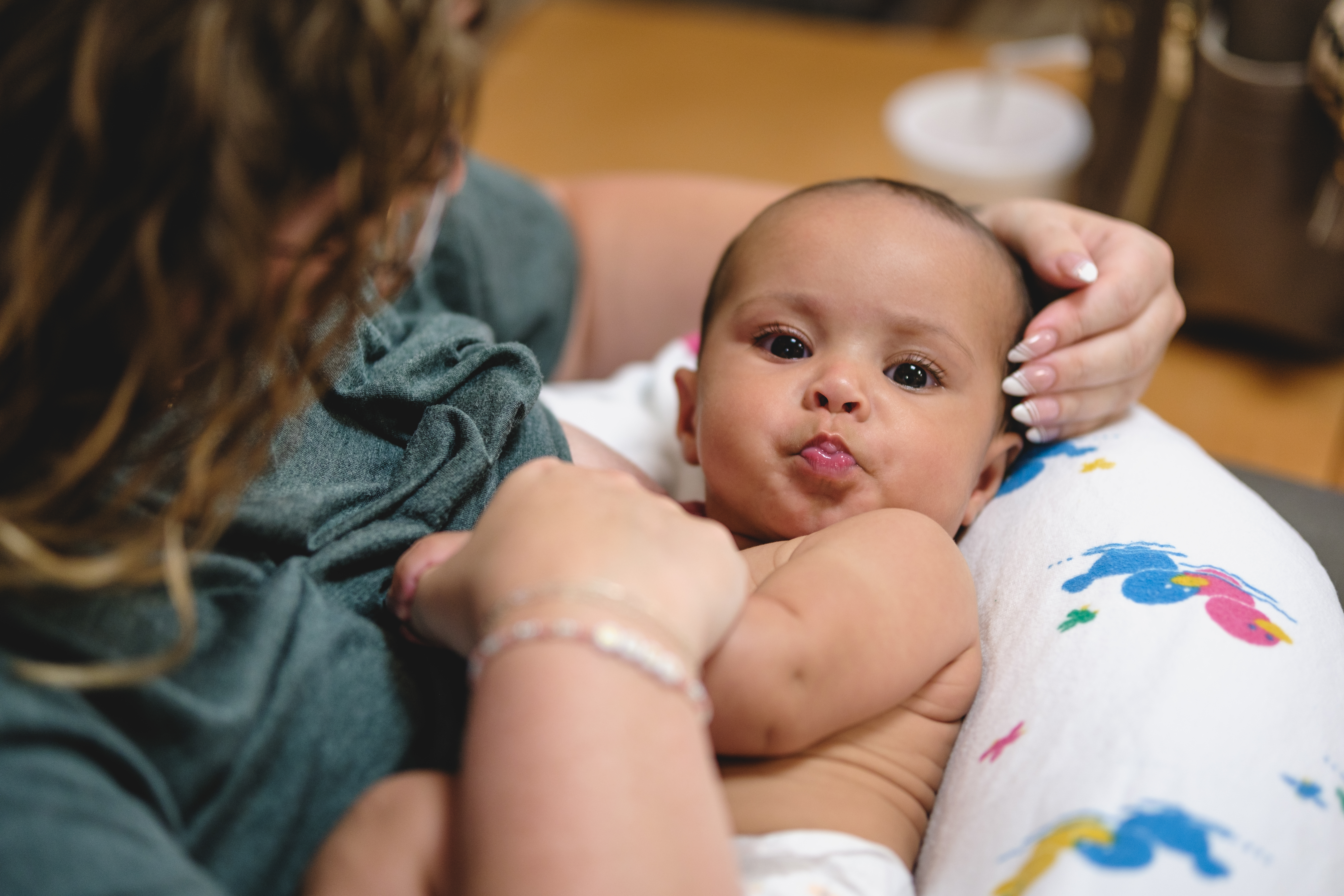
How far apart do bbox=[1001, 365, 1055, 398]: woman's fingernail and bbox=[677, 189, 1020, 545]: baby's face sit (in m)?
0.01

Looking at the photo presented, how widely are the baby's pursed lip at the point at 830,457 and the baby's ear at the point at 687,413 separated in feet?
0.52

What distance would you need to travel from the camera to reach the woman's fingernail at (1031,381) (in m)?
0.77

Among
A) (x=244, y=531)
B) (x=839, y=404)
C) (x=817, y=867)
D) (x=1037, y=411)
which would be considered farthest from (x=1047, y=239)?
(x=244, y=531)

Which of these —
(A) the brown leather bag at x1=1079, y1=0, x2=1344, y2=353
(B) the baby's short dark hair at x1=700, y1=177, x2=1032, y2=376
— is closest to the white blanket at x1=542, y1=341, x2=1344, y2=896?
(B) the baby's short dark hair at x1=700, y1=177, x2=1032, y2=376

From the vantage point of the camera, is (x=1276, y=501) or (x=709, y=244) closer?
(x=1276, y=501)

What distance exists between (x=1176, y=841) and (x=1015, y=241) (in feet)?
1.68

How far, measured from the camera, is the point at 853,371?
2.36 feet

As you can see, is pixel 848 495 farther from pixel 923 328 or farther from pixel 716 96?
pixel 716 96

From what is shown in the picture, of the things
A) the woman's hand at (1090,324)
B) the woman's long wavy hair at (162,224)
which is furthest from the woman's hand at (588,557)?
the woman's hand at (1090,324)

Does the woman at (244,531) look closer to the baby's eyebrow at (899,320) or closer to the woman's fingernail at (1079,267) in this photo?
the baby's eyebrow at (899,320)

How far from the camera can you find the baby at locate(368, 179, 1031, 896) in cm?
57

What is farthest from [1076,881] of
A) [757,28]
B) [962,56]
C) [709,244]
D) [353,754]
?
[757,28]

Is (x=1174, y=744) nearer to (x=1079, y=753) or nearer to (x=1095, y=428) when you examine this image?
(x=1079, y=753)

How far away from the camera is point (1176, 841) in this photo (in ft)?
1.66
